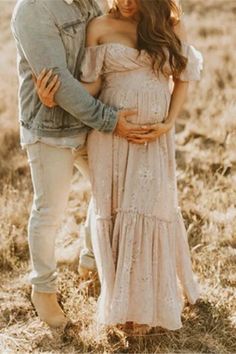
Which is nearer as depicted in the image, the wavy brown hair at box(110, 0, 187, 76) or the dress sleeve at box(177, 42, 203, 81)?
the wavy brown hair at box(110, 0, 187, 76)

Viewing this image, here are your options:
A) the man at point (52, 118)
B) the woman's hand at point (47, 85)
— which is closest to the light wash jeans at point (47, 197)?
the man at point (52, 118)

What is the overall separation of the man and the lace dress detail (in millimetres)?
109

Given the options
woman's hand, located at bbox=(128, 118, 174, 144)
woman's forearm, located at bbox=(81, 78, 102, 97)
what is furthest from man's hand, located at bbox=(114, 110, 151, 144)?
woman's forearm, located at bbox=(81, 78, 102, 97)

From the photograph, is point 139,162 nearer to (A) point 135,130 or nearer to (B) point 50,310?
(A) point 135,130

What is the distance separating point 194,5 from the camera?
12.6 m

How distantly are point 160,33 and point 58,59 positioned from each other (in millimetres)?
562

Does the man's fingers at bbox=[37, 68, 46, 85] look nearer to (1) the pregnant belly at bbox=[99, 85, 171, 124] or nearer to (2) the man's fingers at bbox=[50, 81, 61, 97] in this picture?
(2) the man's fingers at bbox=[50, 81, 61, 97]

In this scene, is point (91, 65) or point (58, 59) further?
point (91, 65)

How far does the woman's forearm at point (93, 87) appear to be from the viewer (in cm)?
354

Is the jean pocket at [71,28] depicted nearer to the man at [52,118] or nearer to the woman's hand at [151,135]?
the man at [52,118]

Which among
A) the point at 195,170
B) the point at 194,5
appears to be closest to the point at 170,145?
the point at 195,170

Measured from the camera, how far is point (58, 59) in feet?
11.1

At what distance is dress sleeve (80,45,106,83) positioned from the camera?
11.4ft

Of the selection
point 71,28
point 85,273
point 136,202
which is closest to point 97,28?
point 71,28
